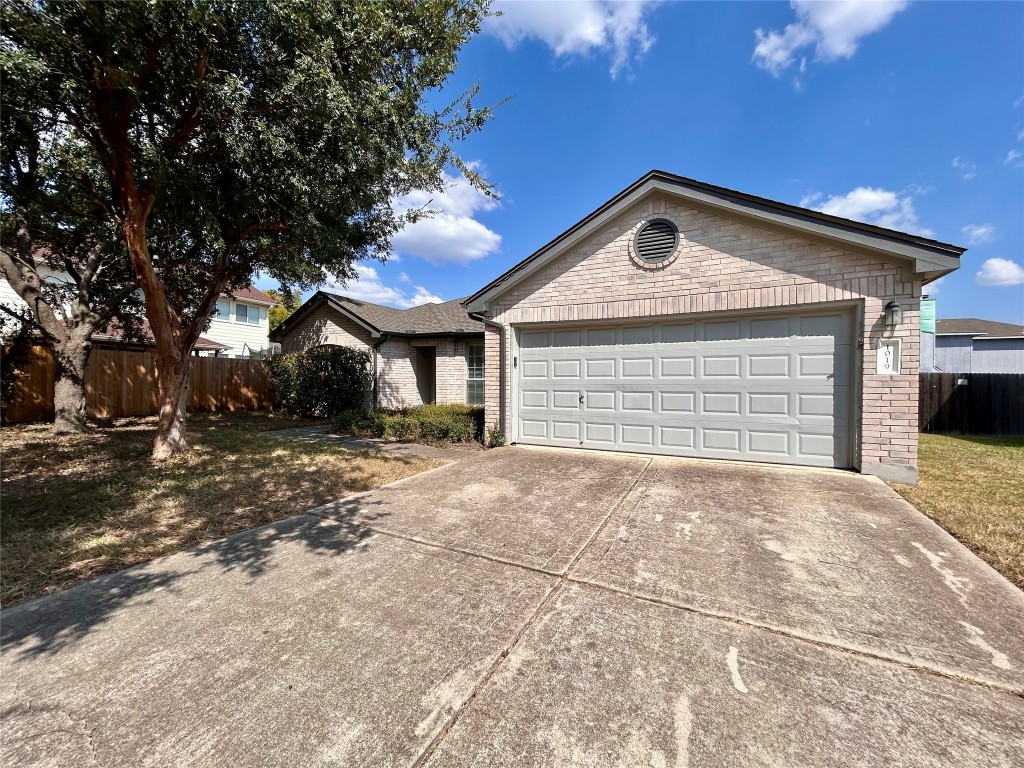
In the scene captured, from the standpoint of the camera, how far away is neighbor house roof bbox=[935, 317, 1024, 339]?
22.9m

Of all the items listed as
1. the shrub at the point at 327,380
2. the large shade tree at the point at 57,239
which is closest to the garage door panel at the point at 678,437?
the large shade tree at the point at 57,239

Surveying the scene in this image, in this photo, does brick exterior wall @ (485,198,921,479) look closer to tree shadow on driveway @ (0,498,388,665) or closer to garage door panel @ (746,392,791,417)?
garage door panel @ (746,392,791,417)

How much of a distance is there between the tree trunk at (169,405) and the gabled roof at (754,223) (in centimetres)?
569

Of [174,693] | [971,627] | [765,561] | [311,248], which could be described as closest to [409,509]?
[174,693]

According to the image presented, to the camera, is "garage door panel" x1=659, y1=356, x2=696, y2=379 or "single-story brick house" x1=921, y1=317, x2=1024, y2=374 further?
"single-story brick house" x1=921, y1=317, x2=1024, y2=374

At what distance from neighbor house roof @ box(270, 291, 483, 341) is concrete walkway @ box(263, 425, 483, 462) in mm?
3974

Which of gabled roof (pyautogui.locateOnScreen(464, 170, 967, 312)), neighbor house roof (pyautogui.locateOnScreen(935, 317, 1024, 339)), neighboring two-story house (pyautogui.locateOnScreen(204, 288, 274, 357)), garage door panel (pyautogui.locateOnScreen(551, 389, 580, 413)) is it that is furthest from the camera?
neighboring two-story house (pyautogui.locateOnScreen(204, 288, 274, 357))

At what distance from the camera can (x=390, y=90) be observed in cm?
595

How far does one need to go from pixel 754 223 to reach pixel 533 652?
23.0 feet

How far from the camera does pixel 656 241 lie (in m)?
7.39

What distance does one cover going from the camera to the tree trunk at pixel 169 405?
23.8 ft

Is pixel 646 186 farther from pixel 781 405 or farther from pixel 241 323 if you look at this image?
pixel 241 323

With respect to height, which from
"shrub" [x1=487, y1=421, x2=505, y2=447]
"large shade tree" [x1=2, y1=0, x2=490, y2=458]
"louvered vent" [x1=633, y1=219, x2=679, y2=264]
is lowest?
"shrub" [x1=487, y1=421, x2=505, y2=447]

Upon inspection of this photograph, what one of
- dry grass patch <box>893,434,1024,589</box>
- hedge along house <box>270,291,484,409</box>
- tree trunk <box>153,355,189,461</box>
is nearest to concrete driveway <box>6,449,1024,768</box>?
dry grass patch <box>893,434,1024,589</box>
